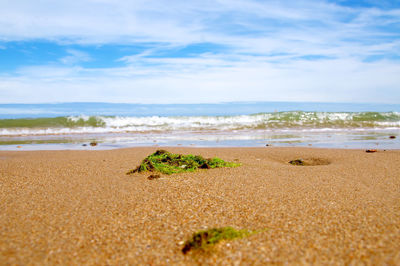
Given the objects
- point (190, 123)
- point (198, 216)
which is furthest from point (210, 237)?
point (190, 123)

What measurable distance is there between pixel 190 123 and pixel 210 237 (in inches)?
948

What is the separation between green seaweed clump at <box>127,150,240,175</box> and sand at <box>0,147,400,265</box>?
38 centimetres

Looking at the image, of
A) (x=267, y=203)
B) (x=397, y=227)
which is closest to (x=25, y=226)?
(x=267, y=203)

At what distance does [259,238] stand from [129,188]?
274 cm

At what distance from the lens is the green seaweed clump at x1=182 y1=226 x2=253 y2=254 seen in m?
2.89

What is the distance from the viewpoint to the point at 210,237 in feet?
9.87

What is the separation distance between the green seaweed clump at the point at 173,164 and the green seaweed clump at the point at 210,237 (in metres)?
3.35

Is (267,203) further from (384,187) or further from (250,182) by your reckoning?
(384,187)

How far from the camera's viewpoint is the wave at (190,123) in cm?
2320

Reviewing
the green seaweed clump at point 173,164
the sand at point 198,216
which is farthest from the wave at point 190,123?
the sand at point 198,216

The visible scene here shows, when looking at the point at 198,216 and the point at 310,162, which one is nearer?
the point at 198,216

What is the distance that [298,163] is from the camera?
27.2ft

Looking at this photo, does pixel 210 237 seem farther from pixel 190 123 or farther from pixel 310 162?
pixel 190 123

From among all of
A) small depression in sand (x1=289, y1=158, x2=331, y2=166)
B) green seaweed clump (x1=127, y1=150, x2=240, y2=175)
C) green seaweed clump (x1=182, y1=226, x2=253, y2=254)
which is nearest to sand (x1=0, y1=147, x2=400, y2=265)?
green seaweed clump (x1=182, y1=226, x2=253, y2=254)
